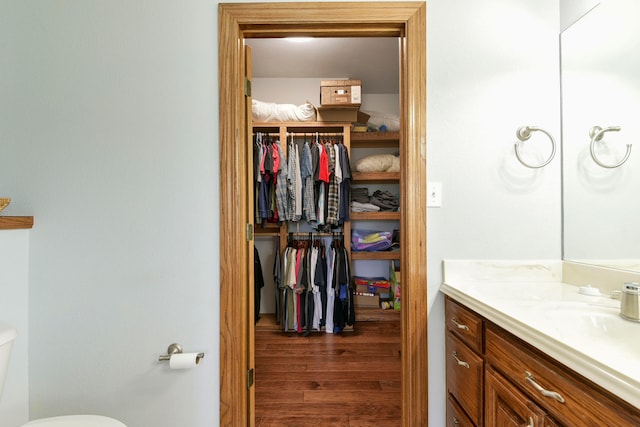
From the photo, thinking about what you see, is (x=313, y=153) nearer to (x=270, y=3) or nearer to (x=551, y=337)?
(x=270, y=3)

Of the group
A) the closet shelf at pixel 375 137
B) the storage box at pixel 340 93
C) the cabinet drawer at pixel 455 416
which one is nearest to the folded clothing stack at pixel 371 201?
the closet shelf at pixel 375 137

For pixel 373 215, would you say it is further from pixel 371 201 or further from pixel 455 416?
pixel 455 416

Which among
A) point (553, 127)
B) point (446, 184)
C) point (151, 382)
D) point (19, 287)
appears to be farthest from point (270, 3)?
point (151, 382)

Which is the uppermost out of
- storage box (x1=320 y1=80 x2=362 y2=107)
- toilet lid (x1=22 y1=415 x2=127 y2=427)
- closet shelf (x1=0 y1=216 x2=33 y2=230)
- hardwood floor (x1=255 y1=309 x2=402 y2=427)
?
storage box (x1=320 y1=80 x2=362 y2=107)

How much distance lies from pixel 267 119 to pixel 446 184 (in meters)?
2.12

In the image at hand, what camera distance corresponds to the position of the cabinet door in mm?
798

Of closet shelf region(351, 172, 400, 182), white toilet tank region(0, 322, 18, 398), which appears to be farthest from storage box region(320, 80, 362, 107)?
white toilet tank region(0, 322, 18, 398)

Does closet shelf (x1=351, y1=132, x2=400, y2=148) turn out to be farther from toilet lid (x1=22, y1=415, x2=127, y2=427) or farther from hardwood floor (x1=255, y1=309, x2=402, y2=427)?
toilet lid (x1=22, y1=415, x2=127, y2=427)

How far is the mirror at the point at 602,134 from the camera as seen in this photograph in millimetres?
1086

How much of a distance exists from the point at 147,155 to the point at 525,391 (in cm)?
162

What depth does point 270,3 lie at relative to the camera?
53.7 inches

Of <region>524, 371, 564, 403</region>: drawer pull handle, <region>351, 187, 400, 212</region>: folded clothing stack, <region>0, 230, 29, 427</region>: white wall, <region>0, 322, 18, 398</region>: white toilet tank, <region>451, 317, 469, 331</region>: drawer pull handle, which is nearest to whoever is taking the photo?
<region>524, 371, 564, 403</region>: drawer pull handle

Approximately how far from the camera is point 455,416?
1243 millimetres

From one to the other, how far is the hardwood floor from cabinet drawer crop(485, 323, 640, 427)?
3.41 feet
